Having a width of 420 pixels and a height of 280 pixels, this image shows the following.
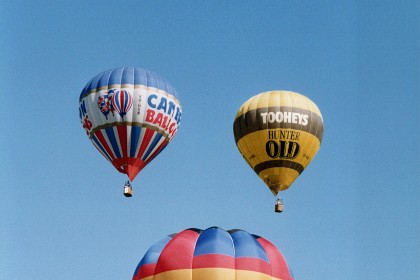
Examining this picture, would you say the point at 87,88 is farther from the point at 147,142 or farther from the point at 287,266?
the point at 287,266

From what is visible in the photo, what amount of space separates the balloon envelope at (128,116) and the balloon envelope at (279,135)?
2.35 meters

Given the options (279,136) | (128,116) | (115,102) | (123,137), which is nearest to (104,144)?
(123,137)

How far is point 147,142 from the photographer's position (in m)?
23.3

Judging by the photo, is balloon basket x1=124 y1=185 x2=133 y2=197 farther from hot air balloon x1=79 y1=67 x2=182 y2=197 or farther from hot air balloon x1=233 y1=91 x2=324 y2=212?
hot air balloon x1=233 y1=91 x2=324 y2=212

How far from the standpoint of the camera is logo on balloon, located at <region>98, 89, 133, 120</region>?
23.0m

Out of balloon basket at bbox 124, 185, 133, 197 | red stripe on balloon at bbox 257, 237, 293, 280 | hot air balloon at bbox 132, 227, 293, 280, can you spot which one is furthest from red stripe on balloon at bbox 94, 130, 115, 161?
red stripe on balloon at bbox 257, 237, 293, 280

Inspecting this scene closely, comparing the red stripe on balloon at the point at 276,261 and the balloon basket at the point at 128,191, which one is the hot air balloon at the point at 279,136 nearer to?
the balloon basket at the point at 128,191

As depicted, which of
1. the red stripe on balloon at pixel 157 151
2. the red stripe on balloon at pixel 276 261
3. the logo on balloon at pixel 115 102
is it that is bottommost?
the red stripe on balloon at pixel 276 261

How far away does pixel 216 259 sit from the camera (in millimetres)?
17828

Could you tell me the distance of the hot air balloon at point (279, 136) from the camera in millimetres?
23406

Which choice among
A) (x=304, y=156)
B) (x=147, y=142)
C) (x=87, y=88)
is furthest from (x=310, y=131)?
(x=87, y=88)

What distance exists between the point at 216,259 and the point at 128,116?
254 inches

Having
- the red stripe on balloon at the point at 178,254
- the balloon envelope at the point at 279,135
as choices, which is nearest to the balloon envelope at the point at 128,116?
the balloon envelope at the point at 279,135

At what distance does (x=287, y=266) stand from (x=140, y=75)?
24.7 ft
